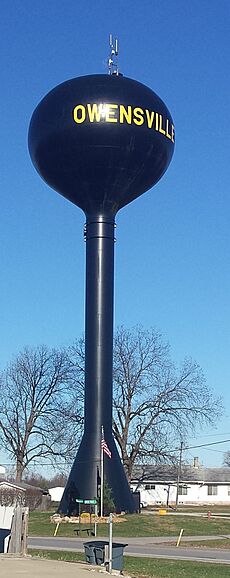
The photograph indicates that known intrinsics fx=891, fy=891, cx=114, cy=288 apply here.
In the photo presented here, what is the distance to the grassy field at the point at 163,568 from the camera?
2148 cm

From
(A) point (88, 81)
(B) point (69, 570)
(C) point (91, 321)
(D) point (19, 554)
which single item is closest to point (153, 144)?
(A) point (88, 81)

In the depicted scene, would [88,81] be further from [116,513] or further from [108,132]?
[116,513]

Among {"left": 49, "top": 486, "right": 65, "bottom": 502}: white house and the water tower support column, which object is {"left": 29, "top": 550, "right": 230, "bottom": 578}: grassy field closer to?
the water tower support column

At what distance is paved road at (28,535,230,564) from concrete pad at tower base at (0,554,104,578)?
20.9 ft

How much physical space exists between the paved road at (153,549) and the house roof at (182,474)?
34.6m

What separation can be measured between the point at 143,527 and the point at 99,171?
1657cm

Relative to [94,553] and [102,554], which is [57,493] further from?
[102,554]

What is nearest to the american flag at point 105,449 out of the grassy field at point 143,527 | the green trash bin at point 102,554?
the grassy field at point 143,527

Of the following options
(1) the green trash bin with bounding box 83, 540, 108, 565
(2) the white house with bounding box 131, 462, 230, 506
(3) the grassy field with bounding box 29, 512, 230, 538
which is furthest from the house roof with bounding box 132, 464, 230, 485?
(1) the green trash bin with bounding box 83, 540, 108, 565

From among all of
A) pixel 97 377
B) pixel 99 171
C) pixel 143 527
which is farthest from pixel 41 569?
pixel 99 171

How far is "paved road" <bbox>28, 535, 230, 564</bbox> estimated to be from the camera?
2800 centimetres

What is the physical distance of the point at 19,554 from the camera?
23.9 m

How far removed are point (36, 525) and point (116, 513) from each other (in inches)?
156

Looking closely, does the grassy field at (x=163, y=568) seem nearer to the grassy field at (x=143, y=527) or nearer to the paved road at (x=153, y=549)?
the paved road at (x=153, y=549)
